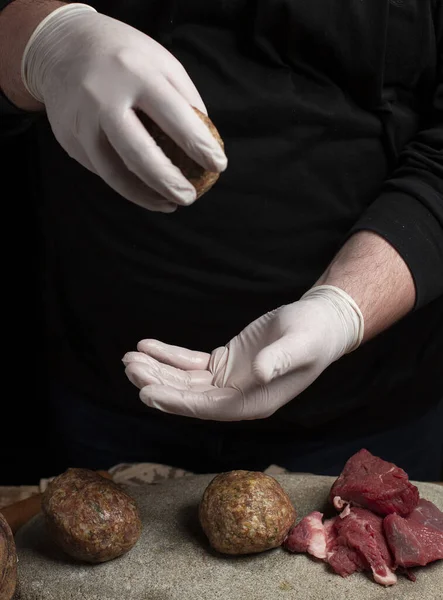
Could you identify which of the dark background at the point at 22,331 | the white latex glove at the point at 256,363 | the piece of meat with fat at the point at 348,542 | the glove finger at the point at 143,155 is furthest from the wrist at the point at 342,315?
the dark background at the point at 22,331

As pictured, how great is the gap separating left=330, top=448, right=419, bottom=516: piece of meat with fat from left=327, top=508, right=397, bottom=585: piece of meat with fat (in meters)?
0.03

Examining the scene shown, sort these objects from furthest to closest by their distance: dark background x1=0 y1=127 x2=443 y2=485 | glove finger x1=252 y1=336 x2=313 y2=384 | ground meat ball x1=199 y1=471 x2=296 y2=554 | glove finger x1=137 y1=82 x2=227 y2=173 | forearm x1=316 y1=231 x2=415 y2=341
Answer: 1. dark background x1=0 y1=127 x2=443 y2=485
2. forearm x1=316 y1=231 x2=415 y2=341
3. ground meat ball x1=199 y1=471 x2=296 y2=554
4. glove finger x1=252 y1=336 x2=313 y2=384
5. glove finger x1=137 y1=82 x2=227 y2=173

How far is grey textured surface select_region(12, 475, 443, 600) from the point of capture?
1.23 metres

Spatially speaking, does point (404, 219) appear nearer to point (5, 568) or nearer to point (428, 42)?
point (428, 42)

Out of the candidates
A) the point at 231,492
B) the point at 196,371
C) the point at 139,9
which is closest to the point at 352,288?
the point at 196,371

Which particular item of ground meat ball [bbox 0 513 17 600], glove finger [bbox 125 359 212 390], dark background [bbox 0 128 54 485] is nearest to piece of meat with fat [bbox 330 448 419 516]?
glove finger [bbox 125 359 212 390]

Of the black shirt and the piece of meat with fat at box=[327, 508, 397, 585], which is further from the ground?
the black shirt

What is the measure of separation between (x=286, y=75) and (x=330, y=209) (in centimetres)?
28

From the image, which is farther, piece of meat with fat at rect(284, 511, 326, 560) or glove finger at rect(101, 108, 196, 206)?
piece of meat with fat at rect(284, 511, 326, 560)

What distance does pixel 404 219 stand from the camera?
150 centimetres

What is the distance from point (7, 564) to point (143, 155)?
2.13 feet

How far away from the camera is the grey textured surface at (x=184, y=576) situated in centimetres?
123

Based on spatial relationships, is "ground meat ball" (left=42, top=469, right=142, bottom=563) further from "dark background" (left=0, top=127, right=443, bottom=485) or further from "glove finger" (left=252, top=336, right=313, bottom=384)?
"dark background" (left=0, top=127, right=443, bottom=485)

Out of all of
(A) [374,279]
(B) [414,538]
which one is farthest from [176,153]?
(B) [414,538]
